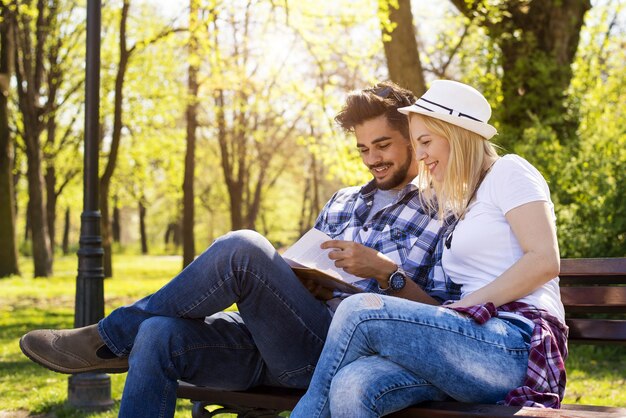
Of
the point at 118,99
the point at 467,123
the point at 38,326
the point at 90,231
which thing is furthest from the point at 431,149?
the point at 118,99

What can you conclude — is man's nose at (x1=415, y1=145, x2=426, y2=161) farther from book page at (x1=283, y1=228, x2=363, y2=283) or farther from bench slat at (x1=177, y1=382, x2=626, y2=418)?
bench slat at (x1=177, y1=382, x2=626, y2=418)

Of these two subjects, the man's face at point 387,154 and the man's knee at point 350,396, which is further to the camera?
the man's face at point 387,154

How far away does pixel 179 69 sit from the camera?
24766 mm

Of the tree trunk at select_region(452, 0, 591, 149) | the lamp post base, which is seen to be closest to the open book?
the lamp post base

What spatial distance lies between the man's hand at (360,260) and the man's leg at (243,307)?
19 centimetres

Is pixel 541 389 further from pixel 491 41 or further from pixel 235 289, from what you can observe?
pixel 491 41

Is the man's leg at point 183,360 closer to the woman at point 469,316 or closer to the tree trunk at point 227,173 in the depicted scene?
the woman at point 469,316

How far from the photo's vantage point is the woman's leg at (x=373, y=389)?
258cm

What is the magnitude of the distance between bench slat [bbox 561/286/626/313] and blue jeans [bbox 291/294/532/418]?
84 cm

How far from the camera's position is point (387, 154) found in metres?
3.92

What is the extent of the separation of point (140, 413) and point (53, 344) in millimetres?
481

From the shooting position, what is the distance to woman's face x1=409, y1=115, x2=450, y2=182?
10.6 feet

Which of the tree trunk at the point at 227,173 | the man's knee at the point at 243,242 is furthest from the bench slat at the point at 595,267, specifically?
the tree trunk at the point at 227,173

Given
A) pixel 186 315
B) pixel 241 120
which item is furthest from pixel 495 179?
pixel 241 120
